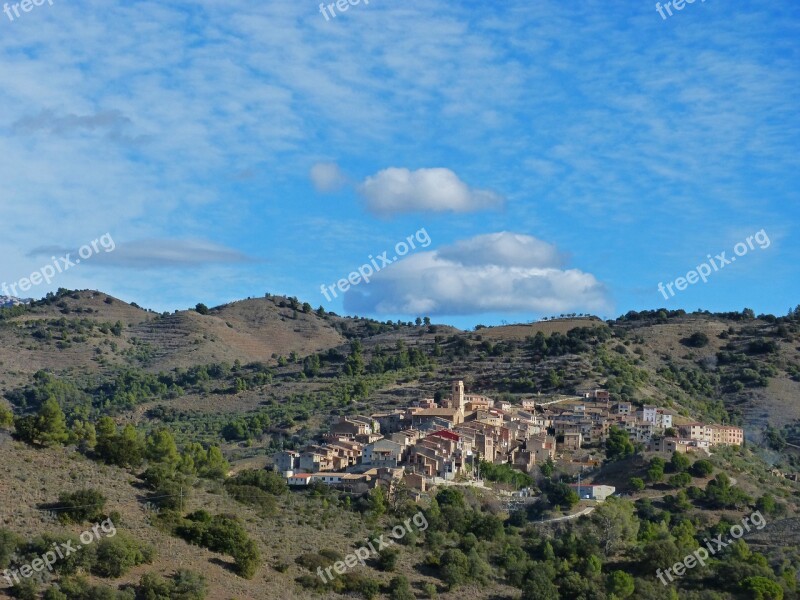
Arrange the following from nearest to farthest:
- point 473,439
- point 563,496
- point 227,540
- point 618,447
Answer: point 227,540 < point 563,496 < point 473,439 < point 618,447

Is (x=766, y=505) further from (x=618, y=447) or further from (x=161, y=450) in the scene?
(x=161, y=450)

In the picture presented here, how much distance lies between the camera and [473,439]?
6494 cm

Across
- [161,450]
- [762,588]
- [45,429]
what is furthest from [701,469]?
[45,429]

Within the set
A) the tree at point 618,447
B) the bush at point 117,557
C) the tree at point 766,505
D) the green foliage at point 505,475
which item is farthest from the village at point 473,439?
the bush at point 117,557

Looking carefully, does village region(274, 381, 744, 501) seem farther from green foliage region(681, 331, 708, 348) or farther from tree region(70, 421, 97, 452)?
green foliage region(681, 331, 708, 348)

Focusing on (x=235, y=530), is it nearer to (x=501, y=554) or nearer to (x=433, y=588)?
(x=433, y=588)

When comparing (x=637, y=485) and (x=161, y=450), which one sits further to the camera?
(x=637, y=485)

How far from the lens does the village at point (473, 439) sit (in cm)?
5938

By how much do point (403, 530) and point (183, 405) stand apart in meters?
50.8

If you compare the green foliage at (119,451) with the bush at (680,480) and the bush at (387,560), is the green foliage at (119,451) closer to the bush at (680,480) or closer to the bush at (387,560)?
the bush at (387,560)

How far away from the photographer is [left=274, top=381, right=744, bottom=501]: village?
195 feet

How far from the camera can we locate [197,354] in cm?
12588

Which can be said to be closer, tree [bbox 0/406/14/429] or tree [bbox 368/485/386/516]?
tree [bbox 0/406/14/429]

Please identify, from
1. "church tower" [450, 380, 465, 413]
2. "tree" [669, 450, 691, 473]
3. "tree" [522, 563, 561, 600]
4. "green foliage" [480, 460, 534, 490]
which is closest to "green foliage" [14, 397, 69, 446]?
"tree" [522, 563, 561, 600]
